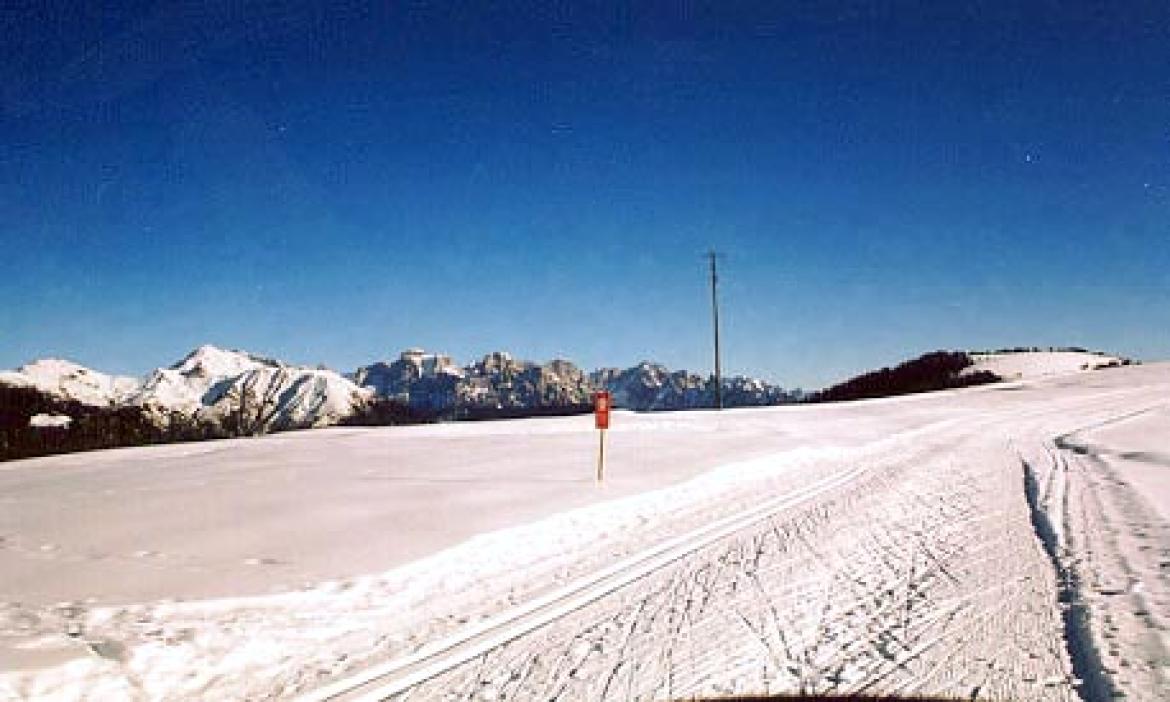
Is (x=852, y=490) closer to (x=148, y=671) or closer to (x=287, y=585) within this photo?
(x=287, y=585)

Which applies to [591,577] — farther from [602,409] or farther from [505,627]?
[602,409]

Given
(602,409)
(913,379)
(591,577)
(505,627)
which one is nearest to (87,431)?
(602,409)

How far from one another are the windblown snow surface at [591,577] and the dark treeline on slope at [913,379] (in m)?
36.2

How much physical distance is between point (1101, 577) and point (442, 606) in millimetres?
5457

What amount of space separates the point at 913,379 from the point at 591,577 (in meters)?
53.0

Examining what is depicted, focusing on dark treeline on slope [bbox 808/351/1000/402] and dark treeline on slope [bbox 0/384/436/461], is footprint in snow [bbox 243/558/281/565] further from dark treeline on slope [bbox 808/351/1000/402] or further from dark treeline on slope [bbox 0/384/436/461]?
dark treeline on slope [bbox 808/351/1000/402]

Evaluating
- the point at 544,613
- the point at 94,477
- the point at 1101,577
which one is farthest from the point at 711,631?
the point at 94,477

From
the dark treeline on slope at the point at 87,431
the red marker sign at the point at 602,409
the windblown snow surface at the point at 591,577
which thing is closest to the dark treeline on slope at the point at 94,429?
the dark treeline on slope at the point at 87,431

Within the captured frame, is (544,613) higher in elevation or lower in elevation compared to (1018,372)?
lower

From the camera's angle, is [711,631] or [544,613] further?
[544,613]

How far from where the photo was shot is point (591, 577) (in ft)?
22.8

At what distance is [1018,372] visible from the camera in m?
53.8

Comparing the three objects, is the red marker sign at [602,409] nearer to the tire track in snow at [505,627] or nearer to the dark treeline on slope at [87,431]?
the tire track in snow at [505,627]

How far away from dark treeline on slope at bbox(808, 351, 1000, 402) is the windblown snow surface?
36.2 meters
